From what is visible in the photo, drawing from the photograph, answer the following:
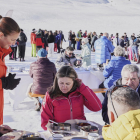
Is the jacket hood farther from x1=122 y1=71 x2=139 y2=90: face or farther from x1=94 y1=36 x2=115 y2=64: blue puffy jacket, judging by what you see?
x1=94 y1=36 x2=115 y2=64: blue puffy jacket

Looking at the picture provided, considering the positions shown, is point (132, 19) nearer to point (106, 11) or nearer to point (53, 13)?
point (106, 11)

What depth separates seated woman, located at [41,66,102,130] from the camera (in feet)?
8.07

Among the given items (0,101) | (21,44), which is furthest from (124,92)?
(21,44)

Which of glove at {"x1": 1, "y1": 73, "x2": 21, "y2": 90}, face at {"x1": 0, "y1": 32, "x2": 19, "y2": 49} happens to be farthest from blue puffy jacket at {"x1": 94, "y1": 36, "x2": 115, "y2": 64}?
face at {"x1": 0, "y1": 32, "x2": 19, "y2": 49}

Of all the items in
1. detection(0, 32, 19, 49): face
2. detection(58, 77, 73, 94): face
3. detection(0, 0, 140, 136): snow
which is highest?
detection(0, 0, 140, 136): snow

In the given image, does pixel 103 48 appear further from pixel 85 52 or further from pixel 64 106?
pixel 64 106

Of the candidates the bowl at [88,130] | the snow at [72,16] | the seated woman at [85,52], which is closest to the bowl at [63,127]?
the bowl at [88,130]

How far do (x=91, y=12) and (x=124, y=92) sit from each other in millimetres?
52658

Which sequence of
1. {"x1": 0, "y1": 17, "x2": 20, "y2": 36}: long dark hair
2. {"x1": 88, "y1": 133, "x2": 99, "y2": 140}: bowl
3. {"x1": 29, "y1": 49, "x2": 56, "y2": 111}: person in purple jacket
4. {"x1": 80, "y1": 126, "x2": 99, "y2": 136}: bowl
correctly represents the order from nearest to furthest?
{"x1": 88, "y1": 133, "x2": 99, "y2": 140}: bowl → {"x1": 80, "y1": 126, "x2": 99, "y2": 136}: bowl → {"x1": 0, "y1": 17, "x2": 20, "y2": 36}: long dark hair → {"x1": 29, "y1": 49, "x2": 56, "y2": 111}: person in purple jacket

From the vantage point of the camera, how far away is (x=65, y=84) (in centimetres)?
249

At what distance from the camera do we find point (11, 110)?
488 cm

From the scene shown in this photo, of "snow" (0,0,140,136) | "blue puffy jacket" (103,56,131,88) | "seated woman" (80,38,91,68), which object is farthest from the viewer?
"snow" (0,0,140,136)

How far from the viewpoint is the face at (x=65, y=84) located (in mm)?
2463

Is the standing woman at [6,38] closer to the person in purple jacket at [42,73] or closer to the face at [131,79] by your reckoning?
the face at [131,79]
